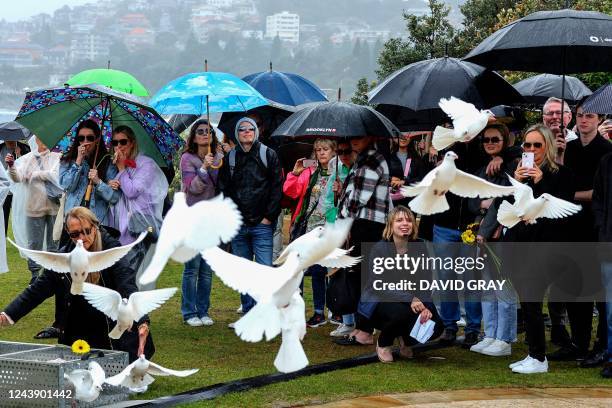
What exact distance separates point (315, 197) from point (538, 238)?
2.45m

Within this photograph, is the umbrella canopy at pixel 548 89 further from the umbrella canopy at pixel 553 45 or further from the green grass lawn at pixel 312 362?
the green grass lawn at pixel 312 362

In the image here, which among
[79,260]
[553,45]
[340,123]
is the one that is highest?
[553,45]

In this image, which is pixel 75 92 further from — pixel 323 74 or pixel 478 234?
pixel 323 74

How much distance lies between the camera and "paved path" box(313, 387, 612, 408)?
686cm

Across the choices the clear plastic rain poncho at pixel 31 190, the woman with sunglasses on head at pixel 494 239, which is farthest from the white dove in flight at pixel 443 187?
the clear plastic rain poncho at pixel 31 190

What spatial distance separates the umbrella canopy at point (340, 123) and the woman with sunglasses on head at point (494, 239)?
77 cm

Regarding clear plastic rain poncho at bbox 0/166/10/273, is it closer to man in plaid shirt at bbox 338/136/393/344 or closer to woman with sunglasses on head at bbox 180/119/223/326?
woman with sunglasses on head at bbox 180/119/223/326

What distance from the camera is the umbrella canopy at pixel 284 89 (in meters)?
11.8

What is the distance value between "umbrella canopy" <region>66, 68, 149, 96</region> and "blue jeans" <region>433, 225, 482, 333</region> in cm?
306

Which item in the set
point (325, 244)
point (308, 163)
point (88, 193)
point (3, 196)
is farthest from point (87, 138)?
point (325, 244)

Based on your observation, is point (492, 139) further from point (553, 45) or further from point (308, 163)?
point (308, 163)

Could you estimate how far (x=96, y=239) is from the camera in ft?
22.6

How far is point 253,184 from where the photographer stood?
927 centimetres

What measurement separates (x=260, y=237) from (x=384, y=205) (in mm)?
1238
